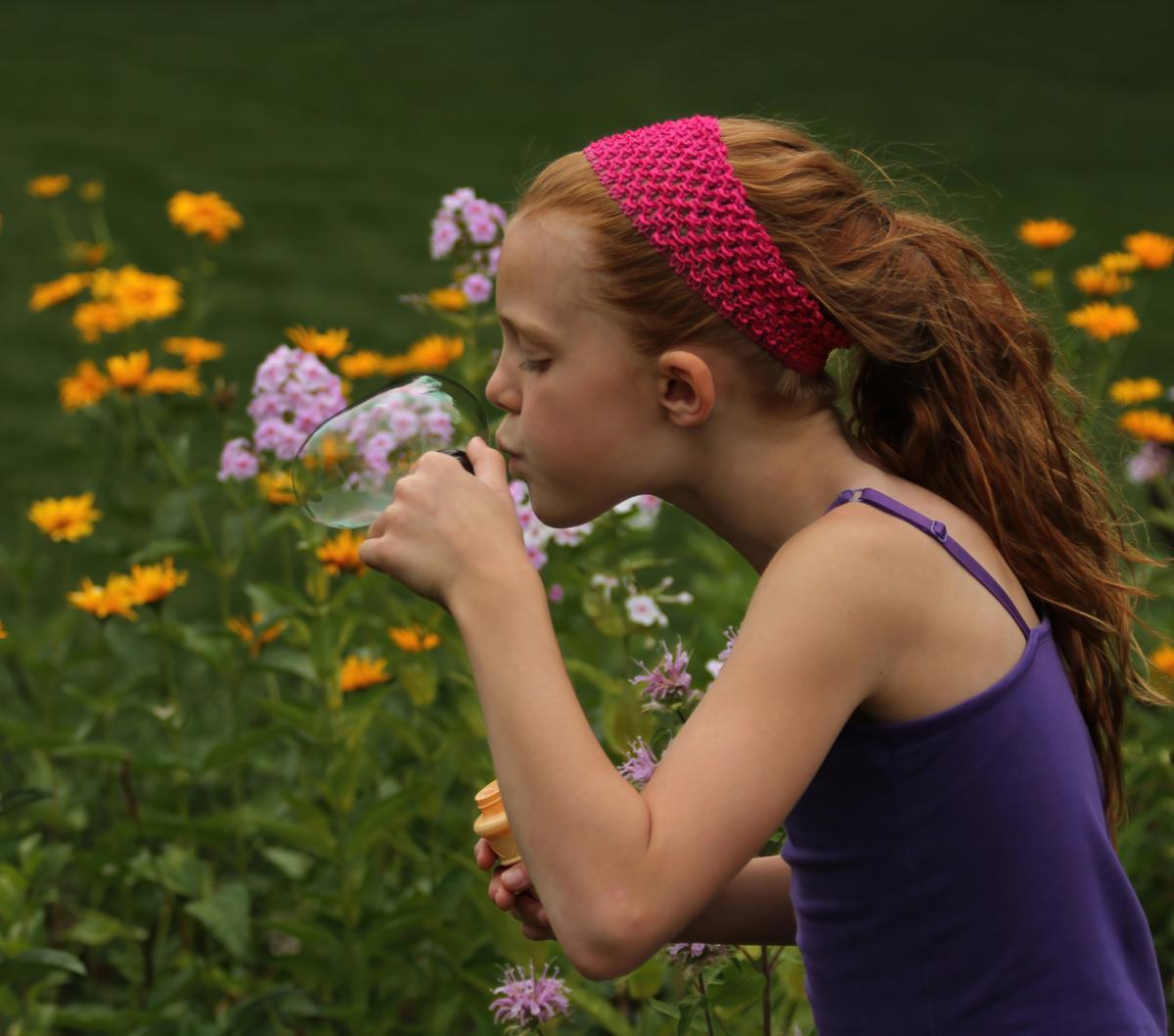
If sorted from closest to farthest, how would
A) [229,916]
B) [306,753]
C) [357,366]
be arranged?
[229,916], [306,753], [357,366]

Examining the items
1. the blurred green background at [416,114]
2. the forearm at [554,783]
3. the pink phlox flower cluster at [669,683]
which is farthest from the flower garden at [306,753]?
the blurred green background at [416,114]

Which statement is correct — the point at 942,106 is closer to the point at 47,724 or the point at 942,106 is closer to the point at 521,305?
the point at 47,724

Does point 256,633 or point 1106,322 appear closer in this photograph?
point 256,633

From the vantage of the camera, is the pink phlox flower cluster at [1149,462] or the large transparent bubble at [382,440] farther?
the pink phlox flower cluster at [1149,462]

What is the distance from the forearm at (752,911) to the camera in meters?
1.87

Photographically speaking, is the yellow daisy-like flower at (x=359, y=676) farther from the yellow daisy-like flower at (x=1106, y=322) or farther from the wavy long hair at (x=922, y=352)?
the yellow daisy-like flower at (x=1106, y=322)

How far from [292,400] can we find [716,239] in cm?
115

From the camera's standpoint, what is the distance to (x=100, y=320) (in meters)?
3.52

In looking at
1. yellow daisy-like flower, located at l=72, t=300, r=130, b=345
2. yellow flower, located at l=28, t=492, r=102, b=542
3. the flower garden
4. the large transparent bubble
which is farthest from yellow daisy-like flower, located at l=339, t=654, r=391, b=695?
yellow daisy-like flower, located at l=72, t=300, r=130, b=345

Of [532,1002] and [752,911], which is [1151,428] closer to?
[752,911]

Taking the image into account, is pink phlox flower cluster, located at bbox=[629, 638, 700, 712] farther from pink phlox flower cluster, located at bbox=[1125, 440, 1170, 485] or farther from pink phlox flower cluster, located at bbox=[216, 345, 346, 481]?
pink phlox flower cluster, located at bbox=[1125, 440, 1170, 485]

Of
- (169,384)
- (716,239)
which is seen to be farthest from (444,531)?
(169,384)

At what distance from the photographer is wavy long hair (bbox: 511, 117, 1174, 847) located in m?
1.64

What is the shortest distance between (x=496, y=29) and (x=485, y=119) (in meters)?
2.17
